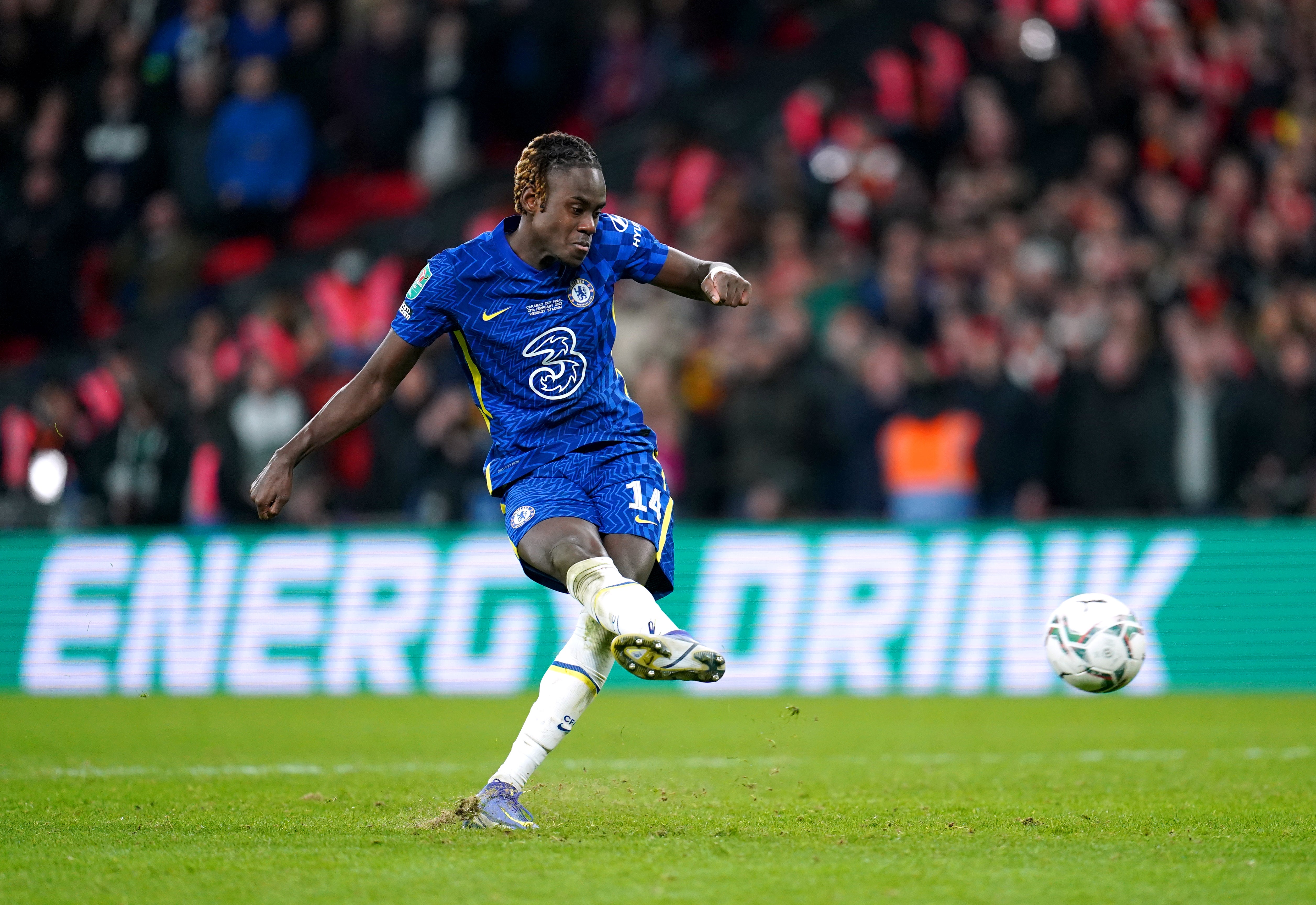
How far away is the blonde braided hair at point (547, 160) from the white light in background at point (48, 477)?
361 inches

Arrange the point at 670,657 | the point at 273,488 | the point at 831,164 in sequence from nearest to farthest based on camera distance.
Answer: the point at 670,657
the point at 273,488
the point at 831,164

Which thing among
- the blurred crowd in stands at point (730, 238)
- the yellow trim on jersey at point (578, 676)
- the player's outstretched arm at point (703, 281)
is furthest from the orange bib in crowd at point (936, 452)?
the yellow trim on jersey at point (578, 676)

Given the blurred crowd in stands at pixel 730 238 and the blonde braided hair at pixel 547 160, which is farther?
the blurred crowd in stands at pixel 730 238

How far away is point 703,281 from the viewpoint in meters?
6.41

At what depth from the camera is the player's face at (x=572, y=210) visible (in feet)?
19.7

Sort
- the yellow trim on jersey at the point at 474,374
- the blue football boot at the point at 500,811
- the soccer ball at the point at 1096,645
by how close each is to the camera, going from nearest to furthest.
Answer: the blue football boot at the point at 500,811, the yellow trim on jersey at the point at 474,374, the soccer ball at the point at 1096,645

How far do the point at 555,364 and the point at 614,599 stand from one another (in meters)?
1.04

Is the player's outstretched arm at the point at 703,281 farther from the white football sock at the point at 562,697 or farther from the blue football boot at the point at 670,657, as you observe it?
the blue football boot at the point at 670,657

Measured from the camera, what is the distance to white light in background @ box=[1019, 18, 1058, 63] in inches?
669

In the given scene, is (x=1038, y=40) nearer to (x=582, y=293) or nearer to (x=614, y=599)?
(x=582, y=293)

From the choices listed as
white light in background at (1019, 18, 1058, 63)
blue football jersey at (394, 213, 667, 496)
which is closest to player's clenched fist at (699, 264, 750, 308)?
blue football jersey at (394, 213, 667, 496)

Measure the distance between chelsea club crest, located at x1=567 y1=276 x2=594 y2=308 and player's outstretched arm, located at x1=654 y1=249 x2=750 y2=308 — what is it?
0.99 feet

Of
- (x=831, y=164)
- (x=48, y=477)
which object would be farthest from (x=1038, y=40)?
(x=48, y=477)

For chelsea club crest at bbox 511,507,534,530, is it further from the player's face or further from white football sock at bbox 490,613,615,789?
the player's face
